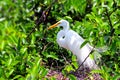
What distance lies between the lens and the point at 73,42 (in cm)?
380

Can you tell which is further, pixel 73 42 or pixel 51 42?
pixel 73 42

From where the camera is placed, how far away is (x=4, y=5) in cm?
305

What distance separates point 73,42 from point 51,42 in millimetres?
606

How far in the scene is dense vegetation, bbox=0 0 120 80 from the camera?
2.19 meters

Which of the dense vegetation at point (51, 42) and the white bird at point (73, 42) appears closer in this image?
the dense vegetation at point (51, 42)

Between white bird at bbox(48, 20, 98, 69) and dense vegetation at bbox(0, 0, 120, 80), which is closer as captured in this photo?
dense vegetation at bbox(0, 0, 120, 80)

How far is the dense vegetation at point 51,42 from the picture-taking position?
2186 mm

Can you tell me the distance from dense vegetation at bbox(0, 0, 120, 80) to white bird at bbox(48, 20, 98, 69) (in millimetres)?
61

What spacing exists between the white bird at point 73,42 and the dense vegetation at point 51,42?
6 centimetres

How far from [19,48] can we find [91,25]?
1.50 ft

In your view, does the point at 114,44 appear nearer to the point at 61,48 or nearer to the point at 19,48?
the point at 19,48

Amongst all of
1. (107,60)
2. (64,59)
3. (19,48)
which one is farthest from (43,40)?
(19,48)

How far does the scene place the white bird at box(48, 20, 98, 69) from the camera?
3.54 meters

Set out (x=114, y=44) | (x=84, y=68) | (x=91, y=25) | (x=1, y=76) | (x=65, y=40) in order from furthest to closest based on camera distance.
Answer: (x=65, y=40) < (x=84, y=68) < (x=91, y=25) < (x=114, y=44) < (x=1, y=76)
